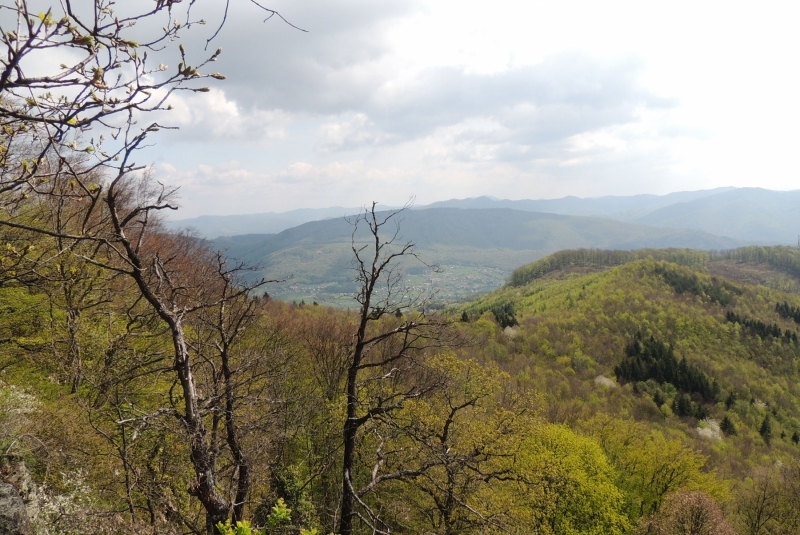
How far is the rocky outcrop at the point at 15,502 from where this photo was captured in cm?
568

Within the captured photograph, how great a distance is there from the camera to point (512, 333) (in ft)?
238

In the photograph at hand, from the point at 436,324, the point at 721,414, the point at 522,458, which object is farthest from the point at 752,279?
the point at 436,324

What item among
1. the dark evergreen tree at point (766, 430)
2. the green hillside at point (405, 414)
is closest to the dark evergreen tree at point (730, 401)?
the green hillside at point (405, 414)

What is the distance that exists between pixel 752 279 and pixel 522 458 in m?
180

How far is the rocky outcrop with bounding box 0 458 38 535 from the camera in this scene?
5.68 meters

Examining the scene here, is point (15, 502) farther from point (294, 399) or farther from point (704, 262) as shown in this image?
point (704, 262)

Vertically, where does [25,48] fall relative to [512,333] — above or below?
above

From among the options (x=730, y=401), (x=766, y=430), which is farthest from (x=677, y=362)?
(x=766, y=430)

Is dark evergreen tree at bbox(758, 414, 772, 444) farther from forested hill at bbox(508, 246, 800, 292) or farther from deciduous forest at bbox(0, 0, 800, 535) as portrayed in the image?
forested hill at bbox(508, 246, 800, 292)

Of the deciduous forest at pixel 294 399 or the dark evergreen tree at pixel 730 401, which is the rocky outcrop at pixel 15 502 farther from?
the dark evergreen tree at pixel 730 401

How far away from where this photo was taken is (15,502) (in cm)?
587

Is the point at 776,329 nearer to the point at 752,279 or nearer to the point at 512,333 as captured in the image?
the point at 512,333

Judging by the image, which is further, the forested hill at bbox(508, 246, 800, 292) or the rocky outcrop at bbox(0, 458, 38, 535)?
the forested hill at bbox(508, 246, 800, 292)

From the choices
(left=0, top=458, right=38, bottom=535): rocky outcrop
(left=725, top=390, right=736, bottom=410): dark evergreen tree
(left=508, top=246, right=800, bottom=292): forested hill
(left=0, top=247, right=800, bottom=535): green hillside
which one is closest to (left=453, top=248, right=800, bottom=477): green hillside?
(left=725, top=390, right=736, bottom=410): dark evergreen tree
